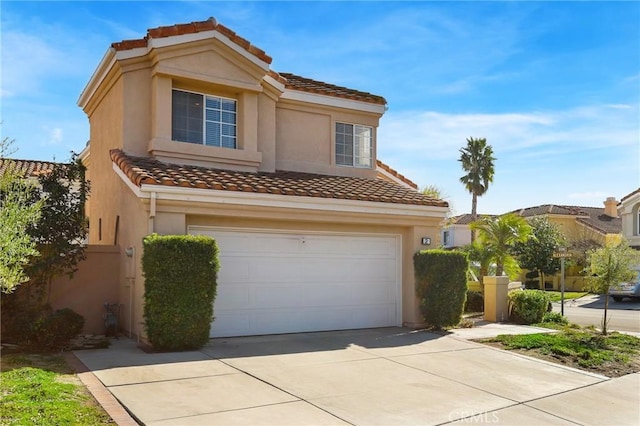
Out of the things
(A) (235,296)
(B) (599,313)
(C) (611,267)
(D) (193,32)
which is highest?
(D) (193,32)

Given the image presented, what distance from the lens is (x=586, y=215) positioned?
46.9 meters

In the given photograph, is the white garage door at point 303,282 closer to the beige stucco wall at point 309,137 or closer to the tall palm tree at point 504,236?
the beige stucco wall at point 309,137

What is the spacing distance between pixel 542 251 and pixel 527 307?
23.5 metres

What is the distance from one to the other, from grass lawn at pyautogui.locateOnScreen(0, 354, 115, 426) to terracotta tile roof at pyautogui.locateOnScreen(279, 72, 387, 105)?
31.6 feet

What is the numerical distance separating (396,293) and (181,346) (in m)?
6.27

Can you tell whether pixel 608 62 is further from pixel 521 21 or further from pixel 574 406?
pixel 574 406

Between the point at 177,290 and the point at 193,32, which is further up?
the point at 193,32

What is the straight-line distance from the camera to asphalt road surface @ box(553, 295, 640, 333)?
17188 mm

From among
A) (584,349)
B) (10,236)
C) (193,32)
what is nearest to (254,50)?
(193,32)

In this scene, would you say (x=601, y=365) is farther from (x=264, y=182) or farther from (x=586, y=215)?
(x=586, y=215)

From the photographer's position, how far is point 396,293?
1390cm

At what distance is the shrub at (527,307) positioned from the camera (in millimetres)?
15430

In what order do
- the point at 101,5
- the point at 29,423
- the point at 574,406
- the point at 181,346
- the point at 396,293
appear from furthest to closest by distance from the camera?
the point at 396,293 → the point at 101,5 → the point at 181,346 → the point at 574,406 → the point at 29,423

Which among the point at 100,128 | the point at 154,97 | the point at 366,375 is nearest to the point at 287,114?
the point at 154,97
